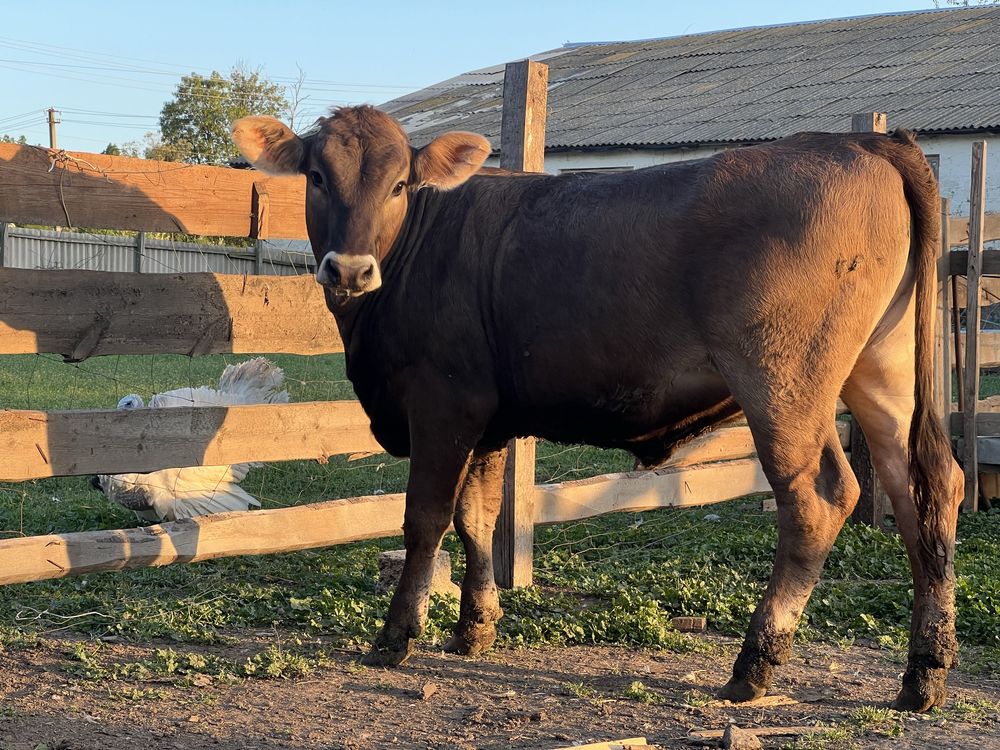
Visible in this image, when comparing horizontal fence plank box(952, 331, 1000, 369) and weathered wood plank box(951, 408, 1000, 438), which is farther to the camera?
horizontal fence plank box(952, 331, 1000, 369)

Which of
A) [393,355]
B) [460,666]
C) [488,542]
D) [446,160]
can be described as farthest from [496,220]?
[460,666]

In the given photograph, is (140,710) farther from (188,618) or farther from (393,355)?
(393,355)

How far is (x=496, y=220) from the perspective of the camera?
5.06 m

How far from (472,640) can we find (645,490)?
211 centimetres

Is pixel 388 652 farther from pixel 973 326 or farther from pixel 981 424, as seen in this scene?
pixel 981 424

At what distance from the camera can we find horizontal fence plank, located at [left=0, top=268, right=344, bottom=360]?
494 cm

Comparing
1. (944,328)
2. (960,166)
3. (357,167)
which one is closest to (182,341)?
(357,167)

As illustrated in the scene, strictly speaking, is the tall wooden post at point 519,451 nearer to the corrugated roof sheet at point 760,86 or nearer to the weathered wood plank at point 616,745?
the weathered wood plank at point 616,745

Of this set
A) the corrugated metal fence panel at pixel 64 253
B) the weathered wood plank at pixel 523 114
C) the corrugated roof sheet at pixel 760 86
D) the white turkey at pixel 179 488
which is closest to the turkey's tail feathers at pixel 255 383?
the white turkey at pixel 179 488

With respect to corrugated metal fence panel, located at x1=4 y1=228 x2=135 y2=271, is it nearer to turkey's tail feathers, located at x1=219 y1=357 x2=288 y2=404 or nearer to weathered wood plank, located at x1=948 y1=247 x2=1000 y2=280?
turkey's tail feathers, located at x1=219 y1=357 x2=288 y2=404

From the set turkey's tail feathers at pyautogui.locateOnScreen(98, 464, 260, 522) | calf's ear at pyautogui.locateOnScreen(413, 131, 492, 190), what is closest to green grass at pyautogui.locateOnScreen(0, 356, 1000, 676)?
turkey's tail feathers at pyautogui.locateOnScreen(98, 464, 260, 522)

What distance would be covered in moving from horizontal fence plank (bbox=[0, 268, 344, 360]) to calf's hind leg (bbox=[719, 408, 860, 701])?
2.51 metres

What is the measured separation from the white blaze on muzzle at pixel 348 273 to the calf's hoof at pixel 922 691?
2566 millimetres

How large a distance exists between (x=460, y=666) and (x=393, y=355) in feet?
4.50
